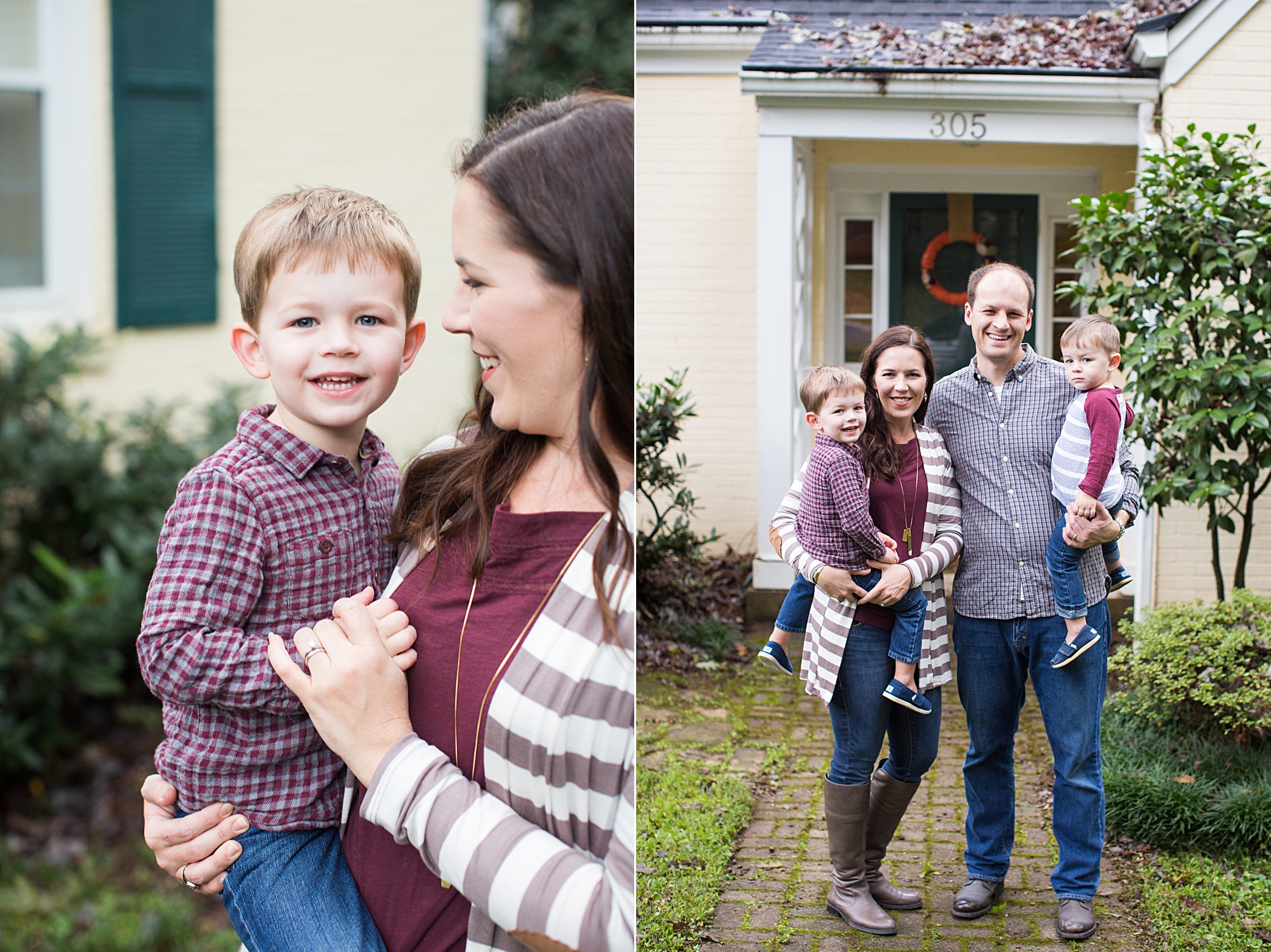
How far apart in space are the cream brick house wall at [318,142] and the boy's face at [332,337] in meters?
3.71

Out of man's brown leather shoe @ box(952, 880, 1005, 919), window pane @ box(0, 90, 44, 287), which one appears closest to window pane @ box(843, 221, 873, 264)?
man's brown leather shoe @ box(952, 880, 1005, 919)

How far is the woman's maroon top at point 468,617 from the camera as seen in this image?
1075 millimetres

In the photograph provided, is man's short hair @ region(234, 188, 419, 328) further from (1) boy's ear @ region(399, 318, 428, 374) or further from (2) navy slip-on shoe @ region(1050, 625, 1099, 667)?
(2) navy slip-on shoe @ region(1050, 625, 1099, 667)

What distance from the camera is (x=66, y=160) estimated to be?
5.27 m

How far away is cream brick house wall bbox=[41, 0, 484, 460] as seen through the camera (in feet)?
17.3

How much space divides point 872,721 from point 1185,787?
419mm

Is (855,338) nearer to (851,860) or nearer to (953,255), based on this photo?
(953,255)

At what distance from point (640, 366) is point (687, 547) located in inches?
10.2

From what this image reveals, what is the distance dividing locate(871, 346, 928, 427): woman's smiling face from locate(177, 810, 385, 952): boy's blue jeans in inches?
30.9

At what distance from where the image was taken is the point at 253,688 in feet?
3.55

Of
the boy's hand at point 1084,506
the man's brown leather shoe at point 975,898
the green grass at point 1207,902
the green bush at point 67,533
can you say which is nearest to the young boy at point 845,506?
the boy's hand at point 1084,506

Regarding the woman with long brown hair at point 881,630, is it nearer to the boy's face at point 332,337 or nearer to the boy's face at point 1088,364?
the boy's face at point 1088,364

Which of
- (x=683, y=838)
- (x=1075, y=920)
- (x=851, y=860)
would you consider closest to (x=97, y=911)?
(x=683, y=838)

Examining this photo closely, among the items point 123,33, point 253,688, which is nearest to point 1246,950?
point 253,688
